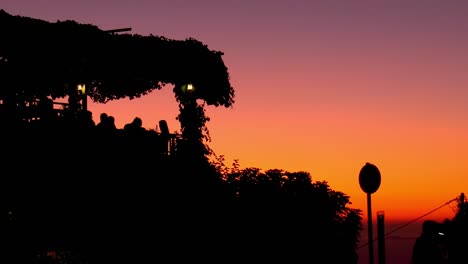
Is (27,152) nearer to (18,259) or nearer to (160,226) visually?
(18,259)

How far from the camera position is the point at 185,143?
24672mm

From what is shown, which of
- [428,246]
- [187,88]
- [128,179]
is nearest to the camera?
[428,246]

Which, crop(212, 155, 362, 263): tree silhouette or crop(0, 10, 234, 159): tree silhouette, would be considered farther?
crop(212, 155, 362, 263): tree silhouette

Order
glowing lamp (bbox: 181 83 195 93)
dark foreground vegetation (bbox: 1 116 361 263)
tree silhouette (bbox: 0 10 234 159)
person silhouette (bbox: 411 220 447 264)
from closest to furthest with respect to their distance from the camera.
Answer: person silhouette (bbox: 411 220 447 264)
dark foreground vegetation (bbox: 1 116 361 263)
tree silhouette (bbox: 0 10 234 159)
glowing lamp (bbox: 181 83 195 93)

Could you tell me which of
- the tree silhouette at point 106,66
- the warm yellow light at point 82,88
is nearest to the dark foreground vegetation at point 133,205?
the tree silhouette at point 106,66

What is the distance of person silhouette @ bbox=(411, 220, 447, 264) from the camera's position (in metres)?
12.1

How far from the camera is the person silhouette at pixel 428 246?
12.1 metres

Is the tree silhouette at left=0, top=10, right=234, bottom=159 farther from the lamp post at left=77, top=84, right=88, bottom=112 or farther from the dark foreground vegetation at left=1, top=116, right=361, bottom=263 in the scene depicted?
the dark foreground vegetation at left=1, top=116, right=361, bottom=263

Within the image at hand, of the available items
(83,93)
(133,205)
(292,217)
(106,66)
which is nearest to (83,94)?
(83,93)

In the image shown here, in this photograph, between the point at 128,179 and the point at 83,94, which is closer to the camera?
the point at 128,179

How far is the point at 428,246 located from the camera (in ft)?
39.7

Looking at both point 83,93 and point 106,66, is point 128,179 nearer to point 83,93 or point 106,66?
point 83,93

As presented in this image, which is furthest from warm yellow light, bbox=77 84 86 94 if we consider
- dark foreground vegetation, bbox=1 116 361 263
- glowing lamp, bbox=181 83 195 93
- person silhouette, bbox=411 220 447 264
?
person silhouette, bbox=411 220 447 264

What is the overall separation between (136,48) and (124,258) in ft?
27.1
